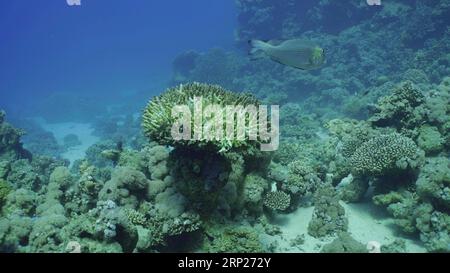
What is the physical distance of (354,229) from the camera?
6.30m

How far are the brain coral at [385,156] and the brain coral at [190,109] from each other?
7.67 ft

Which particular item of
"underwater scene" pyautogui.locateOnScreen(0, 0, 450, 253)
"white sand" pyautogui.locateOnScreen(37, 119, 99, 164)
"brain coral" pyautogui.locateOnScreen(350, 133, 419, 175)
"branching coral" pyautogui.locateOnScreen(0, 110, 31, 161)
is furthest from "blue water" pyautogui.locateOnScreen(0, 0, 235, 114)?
"brain coral" pyautogui.locateOnScreen(350, 133, 419, 175)

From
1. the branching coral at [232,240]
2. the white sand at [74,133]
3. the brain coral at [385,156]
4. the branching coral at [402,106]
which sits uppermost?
the branching coral at [402,106]

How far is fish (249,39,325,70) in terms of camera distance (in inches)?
235

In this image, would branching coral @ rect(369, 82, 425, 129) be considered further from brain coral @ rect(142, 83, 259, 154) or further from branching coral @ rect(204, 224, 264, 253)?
branching coral @ rect(204, 224, 264, 253)

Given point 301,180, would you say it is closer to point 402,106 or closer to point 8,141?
point 402,106

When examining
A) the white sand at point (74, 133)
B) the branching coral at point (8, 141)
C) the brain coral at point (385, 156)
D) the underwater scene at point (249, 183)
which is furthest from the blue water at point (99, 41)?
the brain coral at point (385, 156)

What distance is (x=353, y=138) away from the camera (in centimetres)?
805

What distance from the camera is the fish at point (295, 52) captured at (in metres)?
5.96

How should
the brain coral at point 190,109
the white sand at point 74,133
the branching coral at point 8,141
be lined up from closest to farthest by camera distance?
the brain coral at point 190,109 < the branching coral at point 8,141 < the white sand at point 74,133

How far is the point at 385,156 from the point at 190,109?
3491mm

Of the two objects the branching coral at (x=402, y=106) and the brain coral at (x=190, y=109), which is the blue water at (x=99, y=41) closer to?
the branching coral at (x=402, y=106)

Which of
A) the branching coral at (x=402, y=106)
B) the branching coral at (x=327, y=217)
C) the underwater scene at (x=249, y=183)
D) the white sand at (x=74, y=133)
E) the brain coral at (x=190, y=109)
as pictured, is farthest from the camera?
the white sand at (x=74, y=133)

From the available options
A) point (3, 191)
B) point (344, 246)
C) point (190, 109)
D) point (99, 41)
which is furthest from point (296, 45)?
point (99, 41)
